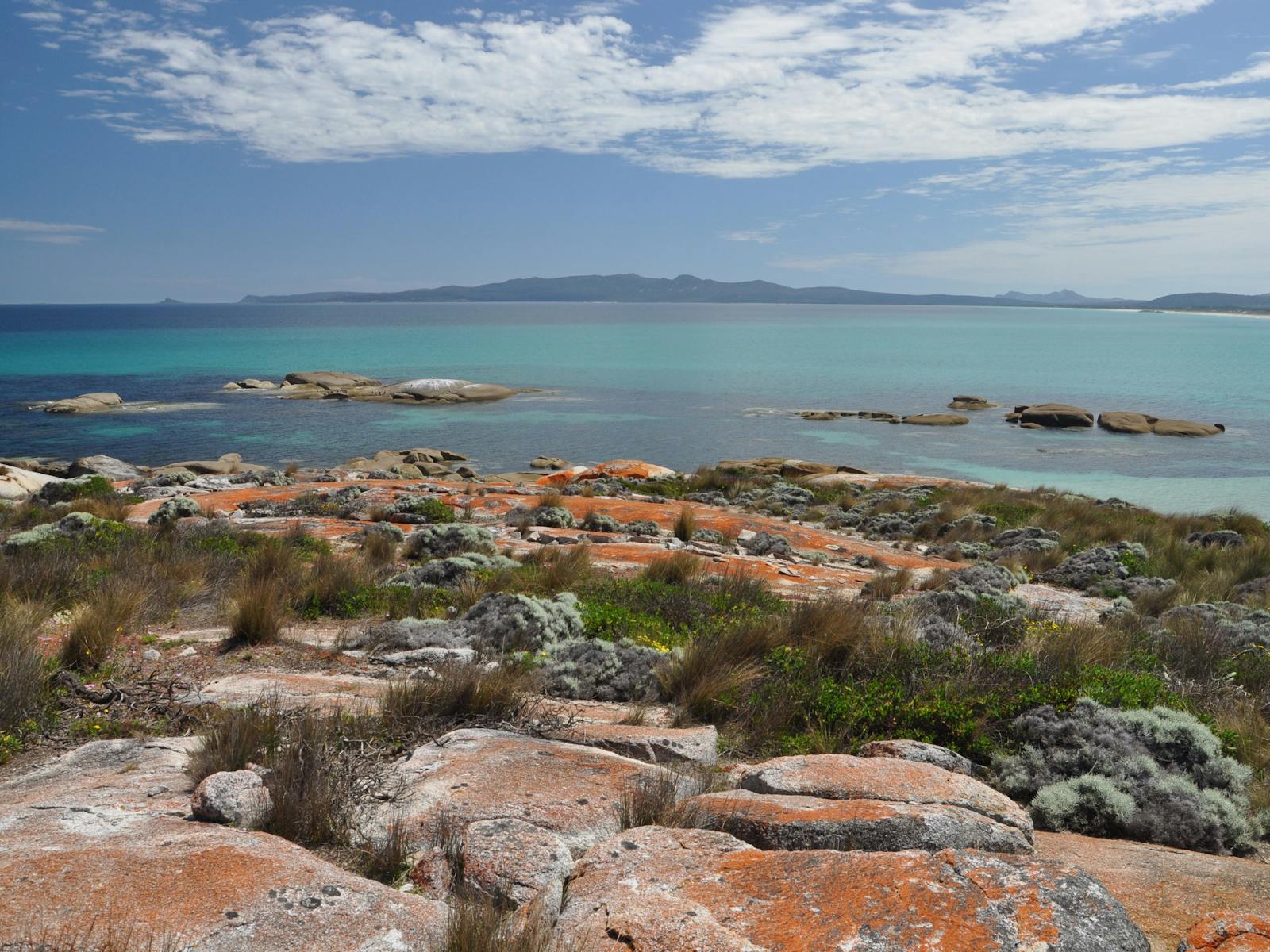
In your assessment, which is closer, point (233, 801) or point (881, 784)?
point (233, 801)

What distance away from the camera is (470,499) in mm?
20641

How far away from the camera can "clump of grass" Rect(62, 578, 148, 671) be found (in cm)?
653

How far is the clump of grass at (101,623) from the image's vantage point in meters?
6.53

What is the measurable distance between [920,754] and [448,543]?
940cm

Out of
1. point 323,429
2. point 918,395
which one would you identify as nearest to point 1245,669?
point 323,429

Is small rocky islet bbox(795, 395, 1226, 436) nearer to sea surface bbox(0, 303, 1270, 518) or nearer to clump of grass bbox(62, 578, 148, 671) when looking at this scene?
sea surface bbox(0, 303, 1270, 518)

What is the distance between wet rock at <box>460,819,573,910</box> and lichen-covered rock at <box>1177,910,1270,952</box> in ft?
7.68

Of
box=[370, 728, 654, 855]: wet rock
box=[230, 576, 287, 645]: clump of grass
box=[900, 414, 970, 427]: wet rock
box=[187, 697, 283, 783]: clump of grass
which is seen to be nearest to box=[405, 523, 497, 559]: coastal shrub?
box=[230, 576, 287, 645]: clump of grass

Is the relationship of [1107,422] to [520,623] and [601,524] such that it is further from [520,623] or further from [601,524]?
[520,623]

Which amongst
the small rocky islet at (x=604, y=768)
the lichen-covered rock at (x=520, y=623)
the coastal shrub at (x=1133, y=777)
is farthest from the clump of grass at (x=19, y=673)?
the coastal shrub at (x=1133, y=777)

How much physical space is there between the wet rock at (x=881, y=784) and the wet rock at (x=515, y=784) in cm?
75

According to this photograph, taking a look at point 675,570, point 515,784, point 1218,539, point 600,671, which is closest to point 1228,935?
point 515,784

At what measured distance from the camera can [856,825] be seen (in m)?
3.81

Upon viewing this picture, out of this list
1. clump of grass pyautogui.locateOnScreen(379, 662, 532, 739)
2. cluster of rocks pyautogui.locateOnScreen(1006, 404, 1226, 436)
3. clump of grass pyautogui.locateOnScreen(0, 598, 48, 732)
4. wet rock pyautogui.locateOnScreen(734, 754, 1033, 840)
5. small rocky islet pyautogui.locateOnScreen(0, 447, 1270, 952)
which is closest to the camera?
small rocky islet pyautogui.locateOnScreen(0, 447, 1270, 952)
